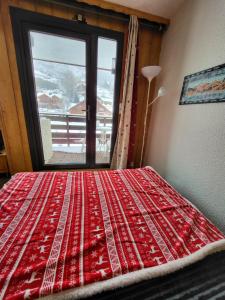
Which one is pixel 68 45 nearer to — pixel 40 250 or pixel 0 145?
pixel 0 145

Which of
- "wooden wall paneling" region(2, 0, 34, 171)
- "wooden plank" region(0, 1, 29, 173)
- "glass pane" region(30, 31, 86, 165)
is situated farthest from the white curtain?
"wooden plank" region(0, 1, 29, 173)

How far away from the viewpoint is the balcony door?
1.94m

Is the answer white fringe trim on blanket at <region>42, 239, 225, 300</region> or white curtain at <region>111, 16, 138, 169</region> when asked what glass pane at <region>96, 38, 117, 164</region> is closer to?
white curtain at <region>111, 16, 138, 169</region>

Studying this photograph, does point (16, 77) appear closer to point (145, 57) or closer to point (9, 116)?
point (9, 116)

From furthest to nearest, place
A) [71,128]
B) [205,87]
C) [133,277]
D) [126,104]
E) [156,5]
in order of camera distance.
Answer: [71,128]
[126,104]
[156,5]
[205,87]
[133,277]

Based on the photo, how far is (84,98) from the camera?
233 cm

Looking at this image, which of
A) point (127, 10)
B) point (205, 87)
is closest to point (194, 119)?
point (205, 87)

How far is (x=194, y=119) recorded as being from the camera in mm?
1575

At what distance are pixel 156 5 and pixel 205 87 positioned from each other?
Answer: 1.34 metres

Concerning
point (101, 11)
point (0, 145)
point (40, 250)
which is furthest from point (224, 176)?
point (0, 145)

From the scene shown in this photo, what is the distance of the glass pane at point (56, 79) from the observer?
211 cm

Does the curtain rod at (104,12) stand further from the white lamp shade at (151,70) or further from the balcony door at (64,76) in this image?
the white lamp shade at (151,70)

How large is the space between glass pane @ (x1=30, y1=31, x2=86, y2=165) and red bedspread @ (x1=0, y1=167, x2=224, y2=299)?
4.32 ft

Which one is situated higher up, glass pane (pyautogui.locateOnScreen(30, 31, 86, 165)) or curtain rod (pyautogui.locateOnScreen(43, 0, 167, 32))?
curtain rod (pyautogui.locateOnScreen(43, 0, 167, 32))
